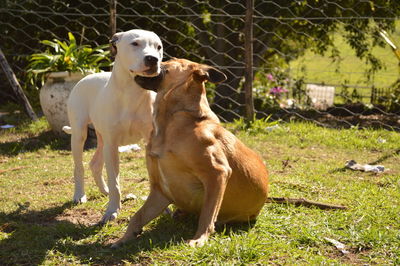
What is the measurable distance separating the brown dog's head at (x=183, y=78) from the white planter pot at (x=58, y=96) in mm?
3406

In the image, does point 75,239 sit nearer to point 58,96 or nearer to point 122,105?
point 122,105

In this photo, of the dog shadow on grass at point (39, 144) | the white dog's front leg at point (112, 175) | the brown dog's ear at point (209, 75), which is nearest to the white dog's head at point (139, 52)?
the brown dog's ear at point (209, 75)

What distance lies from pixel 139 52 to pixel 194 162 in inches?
34.7

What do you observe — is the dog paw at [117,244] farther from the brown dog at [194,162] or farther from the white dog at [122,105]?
the white dog at [122,105]

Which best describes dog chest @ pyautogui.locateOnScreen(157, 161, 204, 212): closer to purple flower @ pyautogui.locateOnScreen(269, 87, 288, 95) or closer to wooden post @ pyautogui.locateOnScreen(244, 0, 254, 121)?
wooden post @ pyautogui.locateOnScreen(244, 0, 254, 121)

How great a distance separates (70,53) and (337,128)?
139 inches

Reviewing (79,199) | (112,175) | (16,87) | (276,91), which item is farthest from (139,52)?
(276,91)

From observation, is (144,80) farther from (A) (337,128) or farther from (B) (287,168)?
(A) (337,128)

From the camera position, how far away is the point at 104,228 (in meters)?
3.49

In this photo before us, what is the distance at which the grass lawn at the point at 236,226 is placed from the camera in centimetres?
300

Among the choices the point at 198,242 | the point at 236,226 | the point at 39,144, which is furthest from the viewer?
the point at 39,144

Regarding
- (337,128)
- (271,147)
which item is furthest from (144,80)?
(337,128)

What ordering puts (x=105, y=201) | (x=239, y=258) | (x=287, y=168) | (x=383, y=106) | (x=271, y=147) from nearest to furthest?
(x=239, y=258) < (x=105, y=201) < (x=287, y=168) < (x=271, y=147) < (x=383, y=106)

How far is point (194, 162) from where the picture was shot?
10.1ft
